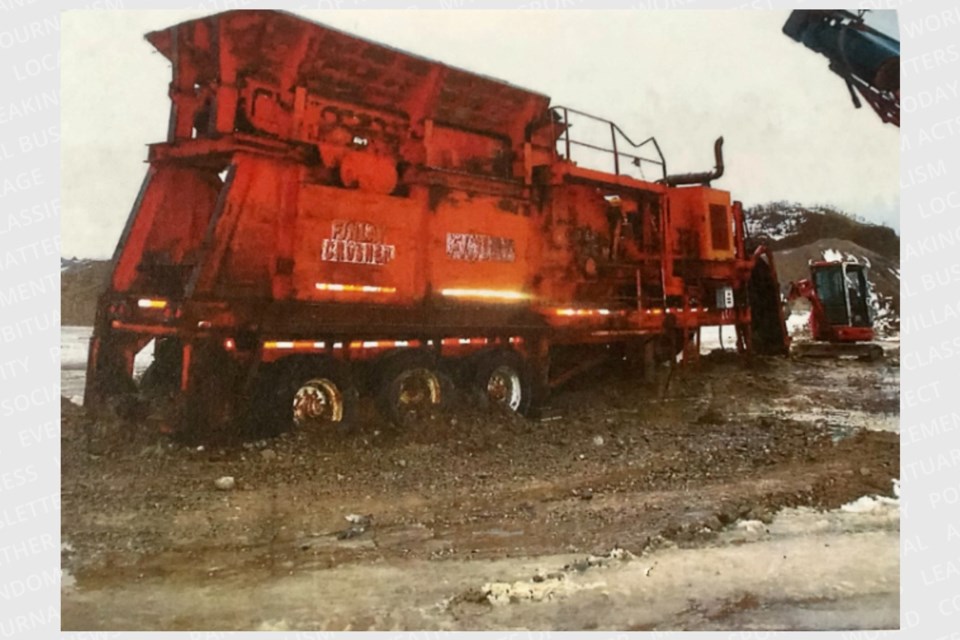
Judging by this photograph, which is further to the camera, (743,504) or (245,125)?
(245,125)

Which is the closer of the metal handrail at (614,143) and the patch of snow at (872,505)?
the patch of snow at (872,505)

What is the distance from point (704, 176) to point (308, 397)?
4600 mm

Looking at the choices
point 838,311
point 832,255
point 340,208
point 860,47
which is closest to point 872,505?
point 832,255

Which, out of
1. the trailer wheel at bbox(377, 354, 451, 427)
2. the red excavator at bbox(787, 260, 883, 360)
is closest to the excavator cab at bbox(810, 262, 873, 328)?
the red excavator at bbox(787, 260, 883, 360)

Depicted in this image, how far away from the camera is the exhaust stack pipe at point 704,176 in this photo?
7.22 meters

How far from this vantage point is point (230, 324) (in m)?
6.04

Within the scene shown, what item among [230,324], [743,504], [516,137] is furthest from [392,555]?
[516,137]

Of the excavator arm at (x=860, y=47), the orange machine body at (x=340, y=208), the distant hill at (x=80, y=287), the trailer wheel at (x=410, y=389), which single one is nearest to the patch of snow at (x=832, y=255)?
the excavator arm at (x=860, y=47)

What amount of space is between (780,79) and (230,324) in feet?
16.8

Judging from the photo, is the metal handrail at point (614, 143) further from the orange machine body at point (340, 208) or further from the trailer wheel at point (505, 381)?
the trailer wheel at point (505, 381)

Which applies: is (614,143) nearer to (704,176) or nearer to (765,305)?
(704,176)

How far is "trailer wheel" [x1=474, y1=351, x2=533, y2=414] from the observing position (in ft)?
24.8

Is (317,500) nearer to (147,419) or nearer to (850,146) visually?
(147,419)

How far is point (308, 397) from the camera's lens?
6.47 metres
